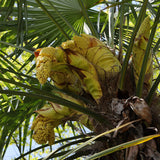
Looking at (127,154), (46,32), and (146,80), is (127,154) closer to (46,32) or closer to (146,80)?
(146,80)

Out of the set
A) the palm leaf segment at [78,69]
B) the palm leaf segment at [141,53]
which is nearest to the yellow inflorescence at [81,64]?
the palm leaf segment at [78,69]

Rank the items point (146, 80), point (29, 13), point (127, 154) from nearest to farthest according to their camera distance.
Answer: point (127, 154) → point (146, 80) → point (29, 13)

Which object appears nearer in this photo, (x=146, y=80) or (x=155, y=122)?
(x=155, y=122)

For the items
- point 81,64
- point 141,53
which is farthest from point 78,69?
point 141,53

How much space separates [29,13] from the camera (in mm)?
2359

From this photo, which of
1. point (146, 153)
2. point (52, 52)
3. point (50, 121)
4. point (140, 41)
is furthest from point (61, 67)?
point (146, 153)

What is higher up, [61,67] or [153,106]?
[61,67]

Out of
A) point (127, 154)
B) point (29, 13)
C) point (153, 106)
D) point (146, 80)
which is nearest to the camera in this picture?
point (127, 154)

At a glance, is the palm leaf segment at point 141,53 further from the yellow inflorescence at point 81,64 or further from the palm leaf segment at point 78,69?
the yellow inflorescence at point 81,64

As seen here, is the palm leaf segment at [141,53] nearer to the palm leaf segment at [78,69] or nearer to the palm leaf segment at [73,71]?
the palm leaf segment at [78,69]

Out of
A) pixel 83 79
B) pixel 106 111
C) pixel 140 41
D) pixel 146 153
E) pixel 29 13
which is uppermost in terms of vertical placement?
pixel 29 13

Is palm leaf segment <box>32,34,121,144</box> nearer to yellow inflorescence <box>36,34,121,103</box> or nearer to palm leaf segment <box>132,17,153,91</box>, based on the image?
yellow inflorescence <box>36,34,121,103</box>

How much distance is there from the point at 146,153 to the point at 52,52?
63cm

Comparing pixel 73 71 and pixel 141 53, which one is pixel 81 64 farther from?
pixel 141 53
